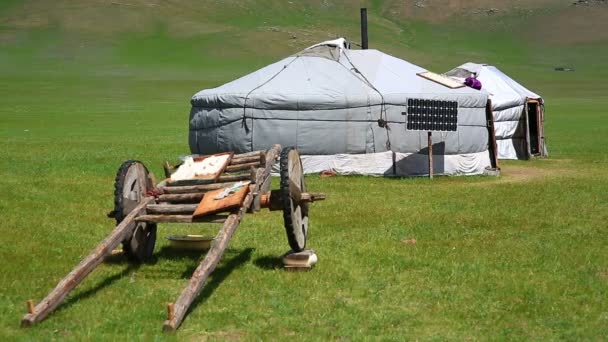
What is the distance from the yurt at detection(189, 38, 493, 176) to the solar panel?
195mm

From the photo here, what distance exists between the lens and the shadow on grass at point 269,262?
9.01 metres

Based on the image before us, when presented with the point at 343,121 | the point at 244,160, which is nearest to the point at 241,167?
the point at 244,160

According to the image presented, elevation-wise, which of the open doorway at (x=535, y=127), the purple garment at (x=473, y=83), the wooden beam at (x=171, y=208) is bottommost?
the open doorway at (x=535, y=127)

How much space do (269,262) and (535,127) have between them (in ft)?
55.6

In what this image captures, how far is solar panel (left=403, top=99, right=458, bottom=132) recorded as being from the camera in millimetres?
17250

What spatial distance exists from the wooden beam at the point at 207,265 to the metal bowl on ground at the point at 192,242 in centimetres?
128

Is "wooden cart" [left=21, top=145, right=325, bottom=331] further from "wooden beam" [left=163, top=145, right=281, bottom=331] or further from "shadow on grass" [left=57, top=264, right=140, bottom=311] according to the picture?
"shadow on grass" [left=57, top=264, right=140, bottom=311]

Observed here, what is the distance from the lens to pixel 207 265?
23.0 ft

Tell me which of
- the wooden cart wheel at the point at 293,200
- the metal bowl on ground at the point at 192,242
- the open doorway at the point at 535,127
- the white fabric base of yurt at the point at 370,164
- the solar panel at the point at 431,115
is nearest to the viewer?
the wooden cart wheel at the point at 293,200

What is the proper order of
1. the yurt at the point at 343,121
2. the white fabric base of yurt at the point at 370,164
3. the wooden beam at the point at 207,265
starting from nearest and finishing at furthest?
the wooden beam at the point at 207,265, the yurt at the point at 343,121, the white fabric base of yurt at the point at 370,164

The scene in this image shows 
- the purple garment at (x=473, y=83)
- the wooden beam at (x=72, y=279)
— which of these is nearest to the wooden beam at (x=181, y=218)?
the wooden beam at (x=72, y=279)

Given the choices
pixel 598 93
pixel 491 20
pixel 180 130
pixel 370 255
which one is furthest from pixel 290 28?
pixel 370 255

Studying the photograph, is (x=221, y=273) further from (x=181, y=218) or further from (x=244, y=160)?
(x=244, y=160)

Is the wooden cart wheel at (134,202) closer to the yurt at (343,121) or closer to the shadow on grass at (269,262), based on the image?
the shadow on grass at (269,262)
